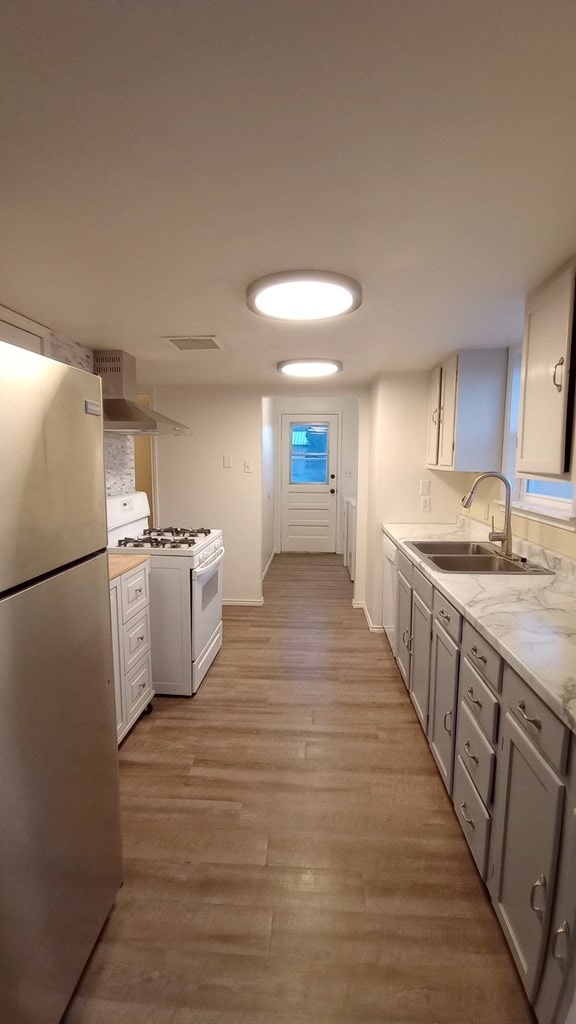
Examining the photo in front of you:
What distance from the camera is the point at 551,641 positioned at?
1376 mm

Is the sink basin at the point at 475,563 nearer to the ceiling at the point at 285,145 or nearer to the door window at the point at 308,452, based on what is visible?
the ceiling at the point at 285,145

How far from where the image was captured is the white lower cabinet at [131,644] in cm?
223

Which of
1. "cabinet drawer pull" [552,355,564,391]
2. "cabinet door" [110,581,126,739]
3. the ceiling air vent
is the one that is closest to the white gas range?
"cabinet door" [110,581,126,739]

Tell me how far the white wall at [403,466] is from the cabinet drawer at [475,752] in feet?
6.52

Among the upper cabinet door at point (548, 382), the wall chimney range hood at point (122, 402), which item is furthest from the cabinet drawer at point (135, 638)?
the upper cabinet door at point (548, 382)

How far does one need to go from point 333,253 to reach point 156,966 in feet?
7.39

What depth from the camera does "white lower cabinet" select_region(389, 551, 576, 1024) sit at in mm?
1023

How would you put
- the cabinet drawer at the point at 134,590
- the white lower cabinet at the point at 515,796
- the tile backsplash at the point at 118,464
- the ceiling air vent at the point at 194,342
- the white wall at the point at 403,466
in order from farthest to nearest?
the white wall at the point at 403,466, the tile backsplash at the point at 118,464, the ceiling air vent at the point at 194,342, the cabinet drawer at the point at 134,590, the white lower cabinet at the point at 515,796

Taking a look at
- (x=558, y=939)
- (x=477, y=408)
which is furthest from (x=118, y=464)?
(x=558, y=939)

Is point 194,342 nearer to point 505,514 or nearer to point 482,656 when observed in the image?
point 505,514

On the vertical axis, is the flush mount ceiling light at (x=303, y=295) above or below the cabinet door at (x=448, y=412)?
above

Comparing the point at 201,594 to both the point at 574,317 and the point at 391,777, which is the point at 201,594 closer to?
the point at 391,777

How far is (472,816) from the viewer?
1.59 m

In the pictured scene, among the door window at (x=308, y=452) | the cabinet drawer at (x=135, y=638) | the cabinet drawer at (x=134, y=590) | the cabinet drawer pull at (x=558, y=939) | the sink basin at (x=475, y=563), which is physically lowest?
the cabinet drawer pull at (x=558, y=939)
